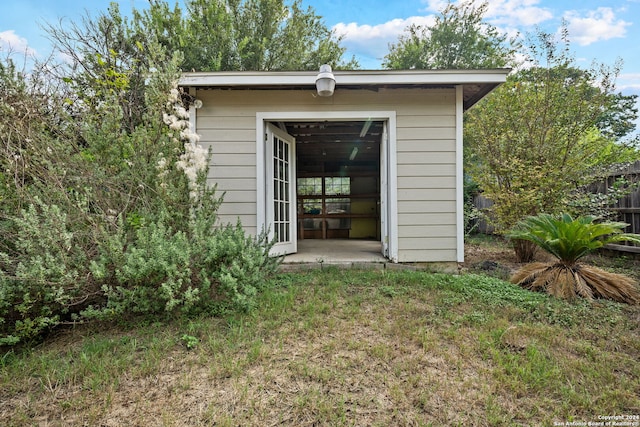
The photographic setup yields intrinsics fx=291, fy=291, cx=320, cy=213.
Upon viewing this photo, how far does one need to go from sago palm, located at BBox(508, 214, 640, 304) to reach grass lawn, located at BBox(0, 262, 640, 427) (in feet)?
0.85

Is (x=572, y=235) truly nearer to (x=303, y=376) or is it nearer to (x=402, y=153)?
(x=402, y=153)

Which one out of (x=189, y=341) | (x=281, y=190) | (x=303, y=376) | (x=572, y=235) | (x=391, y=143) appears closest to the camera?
(x=303, y=376)

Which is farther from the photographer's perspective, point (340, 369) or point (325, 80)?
point (325, 80)

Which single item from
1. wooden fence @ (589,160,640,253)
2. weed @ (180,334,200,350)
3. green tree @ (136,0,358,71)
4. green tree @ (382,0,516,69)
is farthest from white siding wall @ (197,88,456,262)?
green tree @ (382,0,516,69)

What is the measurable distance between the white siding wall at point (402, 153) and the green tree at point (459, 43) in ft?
28.8

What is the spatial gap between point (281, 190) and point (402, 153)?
5.75 feet

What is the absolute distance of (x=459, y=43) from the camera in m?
11.0

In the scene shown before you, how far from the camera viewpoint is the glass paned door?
151 inches

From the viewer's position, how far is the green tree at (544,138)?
418 centimetres

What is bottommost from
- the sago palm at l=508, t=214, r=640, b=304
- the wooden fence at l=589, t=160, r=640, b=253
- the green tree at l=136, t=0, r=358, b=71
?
the sago palm at l=508, t=214, r=640, b=304

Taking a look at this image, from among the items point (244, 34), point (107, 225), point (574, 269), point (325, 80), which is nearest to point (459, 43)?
point (244, 34)

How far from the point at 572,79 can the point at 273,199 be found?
209 inches

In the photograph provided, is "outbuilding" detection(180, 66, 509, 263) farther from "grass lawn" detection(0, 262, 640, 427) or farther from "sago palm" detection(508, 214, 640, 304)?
"grass lawn" detection(0, 262, 640, 427)

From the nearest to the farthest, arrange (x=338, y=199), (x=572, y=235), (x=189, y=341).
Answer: (x=189, y=341) < (x=572, y=235) < (x=338, y=199)
